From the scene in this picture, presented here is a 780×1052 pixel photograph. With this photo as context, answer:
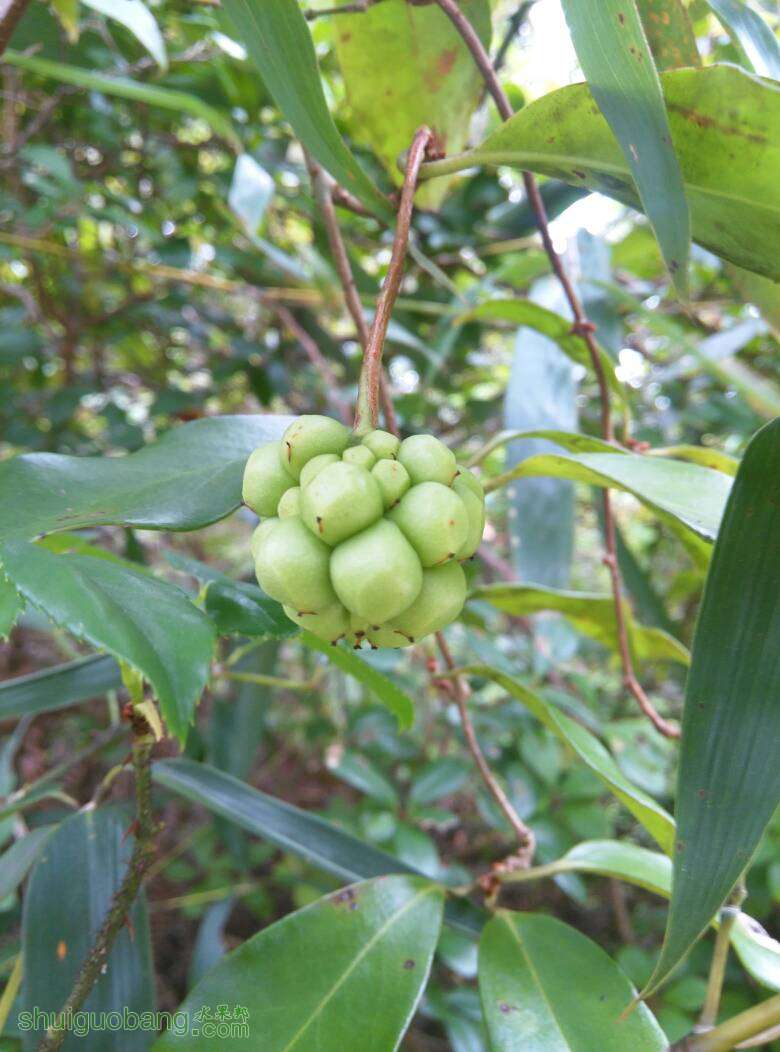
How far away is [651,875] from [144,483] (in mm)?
479

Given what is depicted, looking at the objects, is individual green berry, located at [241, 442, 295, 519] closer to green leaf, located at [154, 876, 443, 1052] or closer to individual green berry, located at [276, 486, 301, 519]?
individual green berry, located at [276, 486, 301, 519]

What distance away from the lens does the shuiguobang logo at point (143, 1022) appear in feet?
1.55

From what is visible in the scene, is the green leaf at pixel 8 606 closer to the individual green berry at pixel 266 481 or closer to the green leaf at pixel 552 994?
the individual green berry at pixel 266 481

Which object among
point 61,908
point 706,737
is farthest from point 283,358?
point 706,737

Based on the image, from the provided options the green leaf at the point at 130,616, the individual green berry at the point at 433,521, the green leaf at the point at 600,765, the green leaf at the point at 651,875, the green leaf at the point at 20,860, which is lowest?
the green leaf at the point at 20,860

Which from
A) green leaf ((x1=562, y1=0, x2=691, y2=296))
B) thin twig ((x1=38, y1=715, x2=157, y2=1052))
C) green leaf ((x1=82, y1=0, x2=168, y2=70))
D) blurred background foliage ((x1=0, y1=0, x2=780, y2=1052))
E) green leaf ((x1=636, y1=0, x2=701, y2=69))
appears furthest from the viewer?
blurred background foliage ((x1=0, y1=0, x2=780, y2=1052))

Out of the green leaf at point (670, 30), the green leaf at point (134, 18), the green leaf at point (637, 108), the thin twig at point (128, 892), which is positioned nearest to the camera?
the green leaf at point (637, 108)

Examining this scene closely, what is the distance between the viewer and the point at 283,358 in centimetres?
144

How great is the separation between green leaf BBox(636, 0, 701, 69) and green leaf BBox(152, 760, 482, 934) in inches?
27.3

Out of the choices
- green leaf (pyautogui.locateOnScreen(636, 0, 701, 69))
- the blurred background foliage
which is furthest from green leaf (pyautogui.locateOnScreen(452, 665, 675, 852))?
green leaf (pyautogui.locateOnScreen(636, 0, 701, 69))

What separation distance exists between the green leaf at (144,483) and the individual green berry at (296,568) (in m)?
0.09

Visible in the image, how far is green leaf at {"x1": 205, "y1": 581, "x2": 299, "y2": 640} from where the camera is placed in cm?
47

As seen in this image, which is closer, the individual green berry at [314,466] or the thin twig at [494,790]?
the individual green berry at [314,466]

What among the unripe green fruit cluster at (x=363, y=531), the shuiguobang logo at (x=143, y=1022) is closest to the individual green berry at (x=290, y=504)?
the unripe green fruit cluster at (x=363, y=531)
